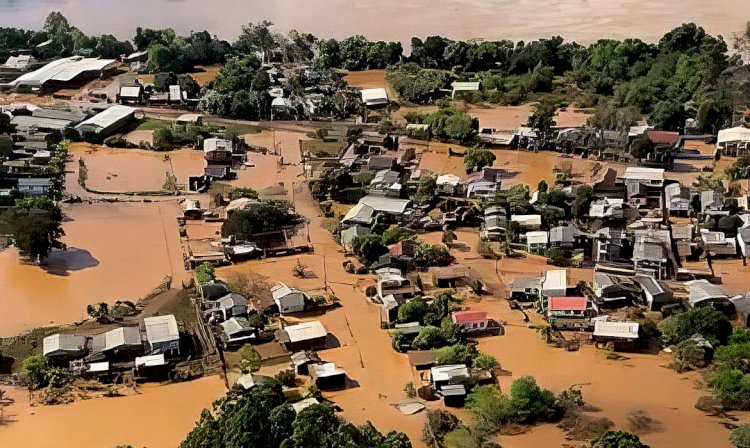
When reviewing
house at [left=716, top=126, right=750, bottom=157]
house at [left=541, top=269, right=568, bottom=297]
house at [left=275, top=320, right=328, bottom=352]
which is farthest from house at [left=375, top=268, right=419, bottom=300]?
house at [left=716, top=126, right=750, bottom=157]

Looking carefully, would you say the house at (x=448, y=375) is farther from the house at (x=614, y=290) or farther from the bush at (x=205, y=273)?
the bush at (x=205, y=273)

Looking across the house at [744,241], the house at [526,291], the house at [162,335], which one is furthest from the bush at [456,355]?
the house at [744,241]

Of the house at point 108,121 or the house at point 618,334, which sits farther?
the house at point 108,121

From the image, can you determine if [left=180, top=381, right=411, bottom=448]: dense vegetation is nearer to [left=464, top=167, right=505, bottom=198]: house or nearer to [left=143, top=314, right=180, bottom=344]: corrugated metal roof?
[left=143, top=314, right=180, bottom=344]: corrugated metal roof

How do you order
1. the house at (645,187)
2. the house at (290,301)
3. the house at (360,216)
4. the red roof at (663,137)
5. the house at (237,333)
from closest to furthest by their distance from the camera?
the house at (237,333) → the house at (290,301) → the house at (360,216) → the house at (645,187) → the red roof at (663,137)

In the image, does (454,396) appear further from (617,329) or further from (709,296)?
(709,296)

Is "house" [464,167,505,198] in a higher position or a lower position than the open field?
lower
